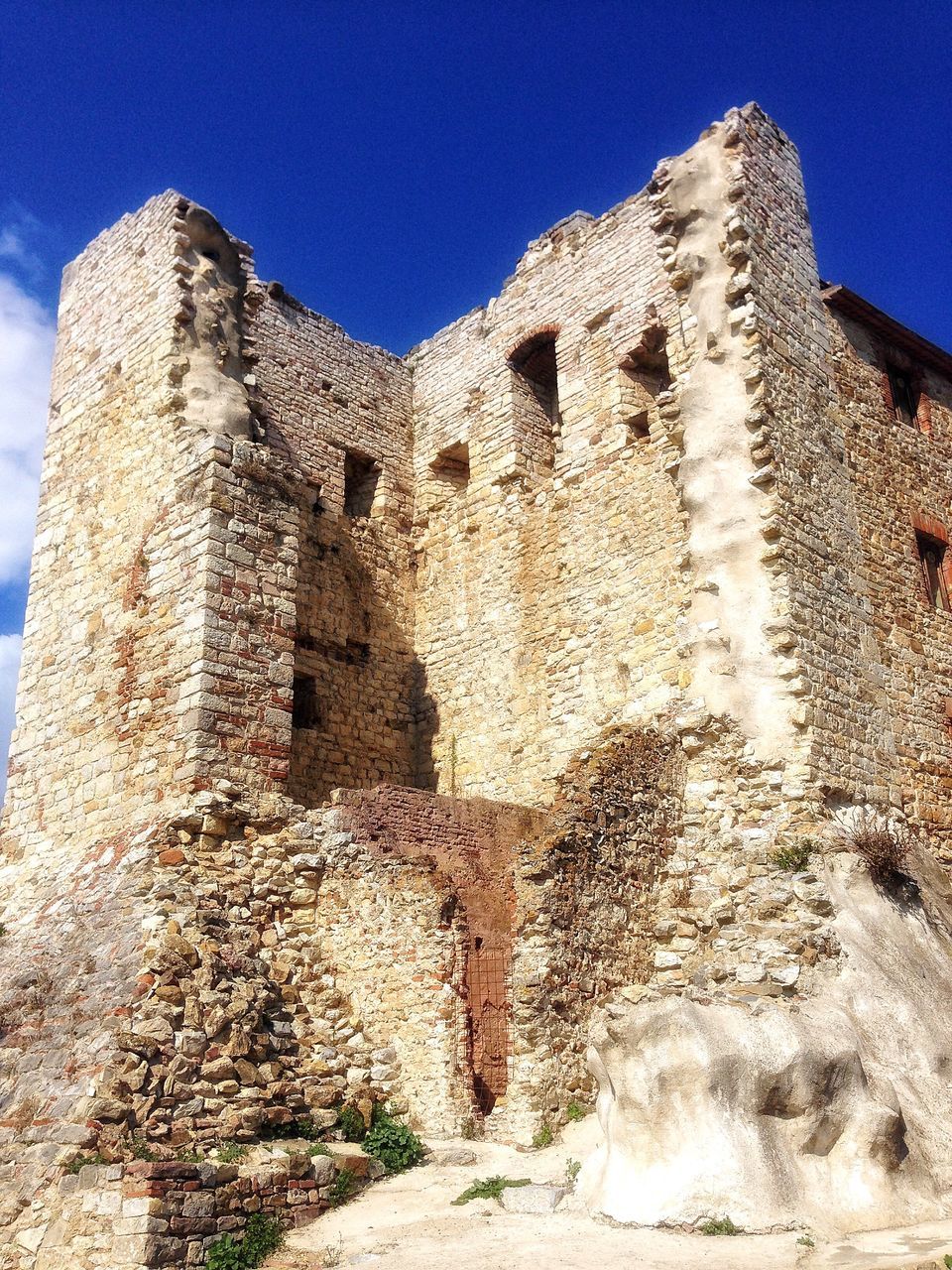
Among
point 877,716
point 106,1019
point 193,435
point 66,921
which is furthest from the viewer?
point 193,435

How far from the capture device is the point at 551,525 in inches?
523

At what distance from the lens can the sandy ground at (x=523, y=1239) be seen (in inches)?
225

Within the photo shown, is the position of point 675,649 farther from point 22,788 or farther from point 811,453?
point 22,788

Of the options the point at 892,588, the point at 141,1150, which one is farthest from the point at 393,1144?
the point at 892,588

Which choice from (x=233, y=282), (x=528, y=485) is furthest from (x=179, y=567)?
(x=528, y=485)

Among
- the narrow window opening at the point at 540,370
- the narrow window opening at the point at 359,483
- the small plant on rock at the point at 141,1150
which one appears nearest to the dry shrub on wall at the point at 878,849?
the small plant on rock at the point at 141,1150

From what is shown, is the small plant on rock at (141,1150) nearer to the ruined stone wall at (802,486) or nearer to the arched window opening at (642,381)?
the ruined stone wall at (802,486)

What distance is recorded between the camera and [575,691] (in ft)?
40.1

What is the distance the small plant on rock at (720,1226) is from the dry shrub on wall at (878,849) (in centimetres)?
341

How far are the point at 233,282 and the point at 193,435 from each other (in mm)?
2503

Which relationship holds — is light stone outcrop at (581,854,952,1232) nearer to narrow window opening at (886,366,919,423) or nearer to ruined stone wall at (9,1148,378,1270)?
ruined stone wall at (9,1148,378,1270)

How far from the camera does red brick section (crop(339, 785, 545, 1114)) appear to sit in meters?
8.95

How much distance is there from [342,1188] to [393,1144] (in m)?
0.68

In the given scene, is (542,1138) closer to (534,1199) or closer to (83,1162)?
(534,1199)
